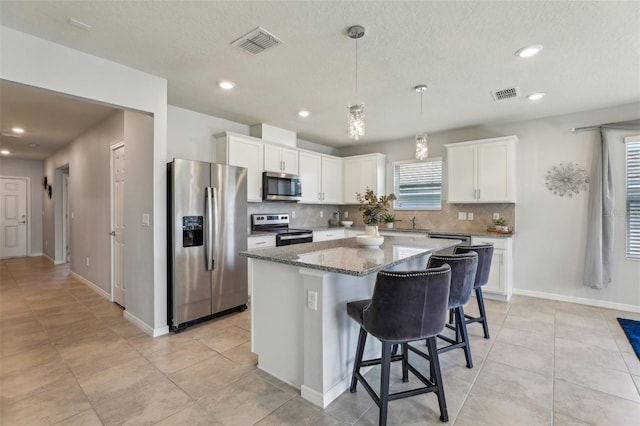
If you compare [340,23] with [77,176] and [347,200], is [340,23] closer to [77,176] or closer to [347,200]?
[347,200]

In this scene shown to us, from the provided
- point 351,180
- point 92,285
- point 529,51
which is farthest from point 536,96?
point 92,285

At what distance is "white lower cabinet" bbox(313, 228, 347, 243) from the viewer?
17.0ft

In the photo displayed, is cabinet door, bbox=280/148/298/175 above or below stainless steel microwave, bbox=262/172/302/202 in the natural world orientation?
above

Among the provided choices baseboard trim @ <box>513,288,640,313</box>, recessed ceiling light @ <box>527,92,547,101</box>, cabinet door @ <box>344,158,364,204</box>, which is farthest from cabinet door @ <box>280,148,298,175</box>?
baseboard trim @ <box>513,288,640,313</box>

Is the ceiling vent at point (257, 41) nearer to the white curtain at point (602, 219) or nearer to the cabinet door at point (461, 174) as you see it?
the cabinet door at point (461, 174)

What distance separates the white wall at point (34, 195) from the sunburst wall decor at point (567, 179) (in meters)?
11.0

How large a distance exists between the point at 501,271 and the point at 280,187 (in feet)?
11.3

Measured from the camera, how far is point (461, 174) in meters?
4.80

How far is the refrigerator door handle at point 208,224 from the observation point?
11.2 ft

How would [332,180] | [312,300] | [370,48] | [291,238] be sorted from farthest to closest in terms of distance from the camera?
[332,180]
[291,238]
[370,48]
[312,300]

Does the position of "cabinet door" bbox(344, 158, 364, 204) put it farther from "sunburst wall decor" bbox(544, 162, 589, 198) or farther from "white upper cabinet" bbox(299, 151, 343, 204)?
"sunburst wall decor" bbox(544, 162, 589, 198)

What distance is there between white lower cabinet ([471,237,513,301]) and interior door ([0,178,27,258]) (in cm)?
1048

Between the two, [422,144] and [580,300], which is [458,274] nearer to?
[422,144]

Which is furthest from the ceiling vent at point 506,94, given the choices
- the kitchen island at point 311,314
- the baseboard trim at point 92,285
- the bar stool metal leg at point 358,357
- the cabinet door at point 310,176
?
the baseboard trim at point 92,285
